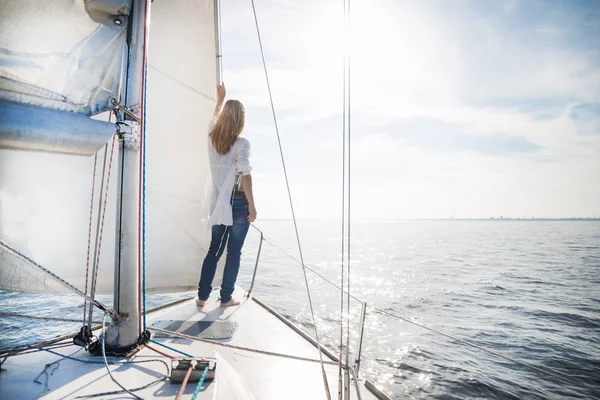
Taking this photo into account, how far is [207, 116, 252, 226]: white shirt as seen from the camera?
2414mm

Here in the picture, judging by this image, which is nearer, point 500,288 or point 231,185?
point 231,185

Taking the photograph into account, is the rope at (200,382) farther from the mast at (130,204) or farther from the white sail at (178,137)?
the white sail at (178,137)

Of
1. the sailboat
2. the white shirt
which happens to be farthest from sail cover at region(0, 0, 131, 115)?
the white shirt

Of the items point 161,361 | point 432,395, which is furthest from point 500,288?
point 161,361

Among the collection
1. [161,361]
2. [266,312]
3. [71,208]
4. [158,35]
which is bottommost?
[266,312]

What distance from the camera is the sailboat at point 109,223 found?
1.12 metres

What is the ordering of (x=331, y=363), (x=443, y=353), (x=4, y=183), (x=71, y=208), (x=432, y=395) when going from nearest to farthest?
1. (x=4, y=183)
2. (x=331, y=363)
3. (x=71, y=208)
4. (x=432, y=395)
5. (x=443, y=353)

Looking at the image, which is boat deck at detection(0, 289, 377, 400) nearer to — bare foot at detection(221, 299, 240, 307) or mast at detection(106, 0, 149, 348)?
mast at detection(106, 0, 149, 348)

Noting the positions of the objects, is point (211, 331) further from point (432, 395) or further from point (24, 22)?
point (432, 395)

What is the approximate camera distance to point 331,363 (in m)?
1.80

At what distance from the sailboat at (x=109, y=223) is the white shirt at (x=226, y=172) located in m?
0.47

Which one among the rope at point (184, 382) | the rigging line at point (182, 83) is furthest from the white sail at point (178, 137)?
the rope at point (184, 382)

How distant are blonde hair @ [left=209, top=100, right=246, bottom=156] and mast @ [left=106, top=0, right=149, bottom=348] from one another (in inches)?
37.1

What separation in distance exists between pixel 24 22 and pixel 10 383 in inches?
56.6
